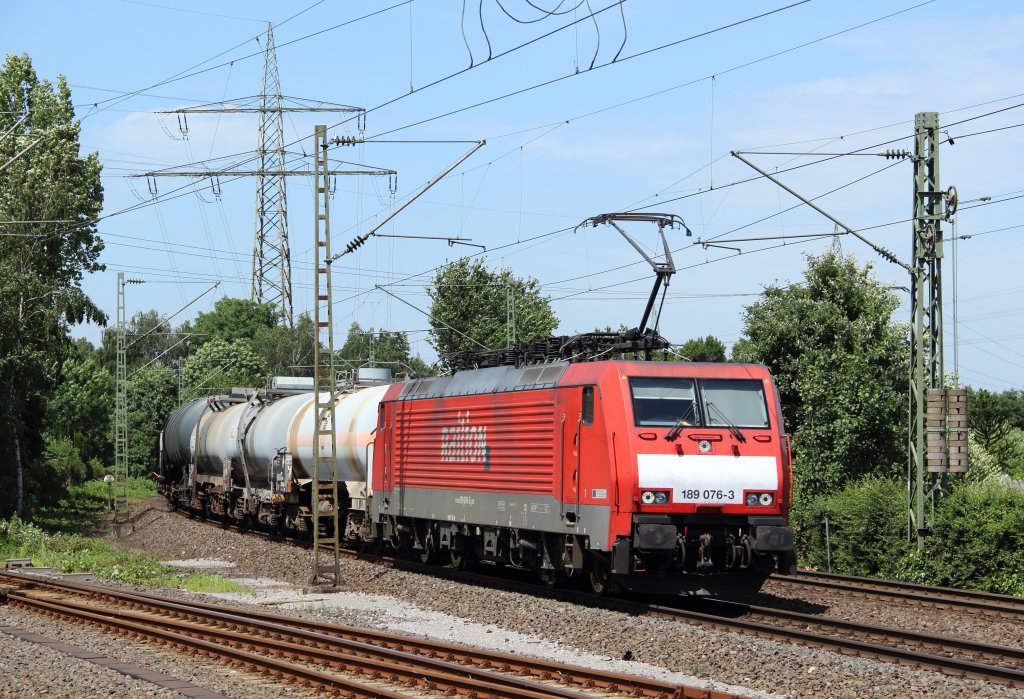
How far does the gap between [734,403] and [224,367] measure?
9199cm

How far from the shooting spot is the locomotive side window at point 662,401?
18.1 metres

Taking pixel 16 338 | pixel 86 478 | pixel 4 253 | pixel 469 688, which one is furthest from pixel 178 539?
pixel 86 478

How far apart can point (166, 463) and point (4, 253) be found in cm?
1348

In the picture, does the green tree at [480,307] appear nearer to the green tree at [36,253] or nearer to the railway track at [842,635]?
the green tree at [36,253]

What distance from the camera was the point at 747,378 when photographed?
18.9 metres

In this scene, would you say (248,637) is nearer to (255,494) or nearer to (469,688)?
(469,688)

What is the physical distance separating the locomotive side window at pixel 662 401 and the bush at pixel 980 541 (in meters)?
6.15

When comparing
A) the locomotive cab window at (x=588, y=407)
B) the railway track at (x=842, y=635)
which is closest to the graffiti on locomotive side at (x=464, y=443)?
the railway track at (x=842, y=635)

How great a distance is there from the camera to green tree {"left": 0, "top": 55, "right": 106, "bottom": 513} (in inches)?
1487

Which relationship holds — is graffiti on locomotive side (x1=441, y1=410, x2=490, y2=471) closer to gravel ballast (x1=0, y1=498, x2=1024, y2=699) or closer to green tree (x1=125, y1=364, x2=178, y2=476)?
gravel ballast (x1=0, y1=498, x2=1024, y2=699)

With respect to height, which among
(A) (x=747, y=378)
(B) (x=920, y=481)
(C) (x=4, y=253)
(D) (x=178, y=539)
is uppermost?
(C) (x=4, y=253)

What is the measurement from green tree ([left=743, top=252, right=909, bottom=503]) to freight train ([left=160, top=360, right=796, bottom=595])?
1414 cm

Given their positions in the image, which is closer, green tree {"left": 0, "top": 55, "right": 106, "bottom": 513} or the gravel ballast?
the gravel ballast

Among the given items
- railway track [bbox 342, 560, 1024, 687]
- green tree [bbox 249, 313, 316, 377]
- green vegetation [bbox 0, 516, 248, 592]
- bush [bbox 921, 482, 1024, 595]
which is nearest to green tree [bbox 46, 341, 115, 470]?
green tree [bbox 249, 313, 316, 377]
